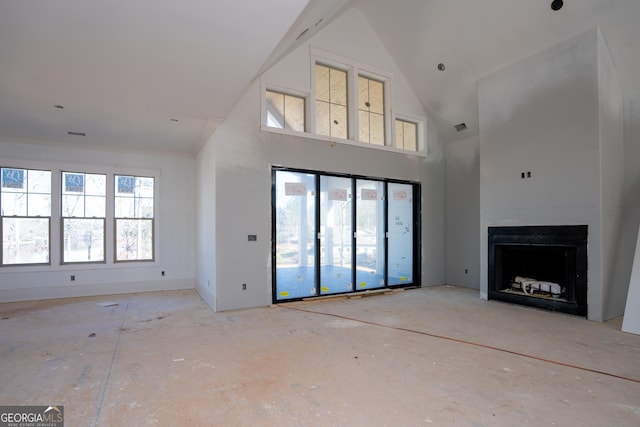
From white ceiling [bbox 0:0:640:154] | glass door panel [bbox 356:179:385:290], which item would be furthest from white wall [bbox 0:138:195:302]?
glass door panel [bbox 356:179:385:290]

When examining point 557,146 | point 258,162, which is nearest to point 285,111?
point 258,162

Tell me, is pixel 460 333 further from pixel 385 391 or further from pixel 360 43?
pixel 360 43

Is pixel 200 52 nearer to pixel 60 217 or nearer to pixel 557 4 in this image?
pixel 557 4

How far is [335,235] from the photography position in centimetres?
583

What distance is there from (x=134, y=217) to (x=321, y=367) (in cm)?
523

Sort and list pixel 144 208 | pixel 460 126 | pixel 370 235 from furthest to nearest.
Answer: pixel 460 126 < pixel 144 208 < pixel 370 235

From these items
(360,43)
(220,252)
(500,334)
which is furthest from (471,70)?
(220,252)

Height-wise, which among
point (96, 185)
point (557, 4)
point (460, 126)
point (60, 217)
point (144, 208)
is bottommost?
point (60, 217)

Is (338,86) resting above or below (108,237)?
above

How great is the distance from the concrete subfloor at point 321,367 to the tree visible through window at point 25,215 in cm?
152

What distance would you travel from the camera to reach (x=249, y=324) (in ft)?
13.5

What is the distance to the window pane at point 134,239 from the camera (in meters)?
6.27

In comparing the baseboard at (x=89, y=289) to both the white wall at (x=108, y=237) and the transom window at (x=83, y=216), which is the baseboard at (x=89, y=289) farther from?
the transom window at (x=83, y=216)

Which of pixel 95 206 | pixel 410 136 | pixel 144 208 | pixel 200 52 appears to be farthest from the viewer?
pixel 410 136
